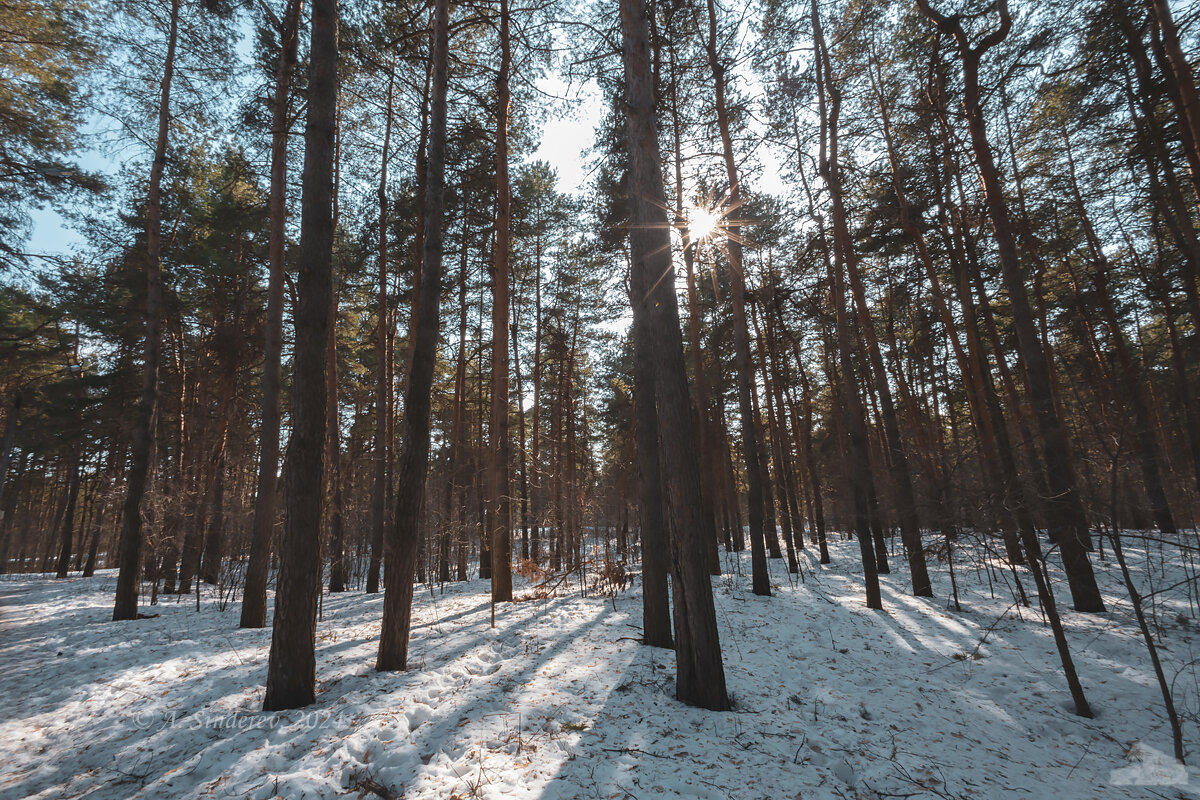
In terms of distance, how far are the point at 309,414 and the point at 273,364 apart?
4.83 meters

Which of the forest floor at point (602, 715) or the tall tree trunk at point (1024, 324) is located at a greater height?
the tall tree trunk at point (1024, 324)

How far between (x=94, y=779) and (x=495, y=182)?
10.4 meters

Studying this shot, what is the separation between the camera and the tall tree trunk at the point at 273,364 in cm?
770

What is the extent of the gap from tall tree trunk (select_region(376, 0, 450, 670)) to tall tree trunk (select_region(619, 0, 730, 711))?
261 cm

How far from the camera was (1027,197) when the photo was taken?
11.7m

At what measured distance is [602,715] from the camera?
408cm

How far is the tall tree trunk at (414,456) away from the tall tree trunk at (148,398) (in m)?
7.49

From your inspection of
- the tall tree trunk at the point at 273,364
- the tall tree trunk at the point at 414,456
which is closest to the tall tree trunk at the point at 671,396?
the tall tree trunk at the point at 414,456

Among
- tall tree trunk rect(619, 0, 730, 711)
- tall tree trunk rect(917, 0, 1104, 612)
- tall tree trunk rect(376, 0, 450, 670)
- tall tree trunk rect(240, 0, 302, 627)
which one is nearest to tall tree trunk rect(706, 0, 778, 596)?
tall tree trunk rect(917, 0, 1104, 612)

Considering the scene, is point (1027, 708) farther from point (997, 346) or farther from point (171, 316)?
point (171, 316)

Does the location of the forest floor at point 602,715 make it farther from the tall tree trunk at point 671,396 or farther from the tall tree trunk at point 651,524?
the tall tree trunk at point 671,396

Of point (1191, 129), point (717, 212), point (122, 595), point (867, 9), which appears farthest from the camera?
point (717, 212)

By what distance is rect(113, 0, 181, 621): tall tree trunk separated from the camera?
875 cm

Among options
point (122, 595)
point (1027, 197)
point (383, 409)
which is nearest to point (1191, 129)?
point (1027, 197)
